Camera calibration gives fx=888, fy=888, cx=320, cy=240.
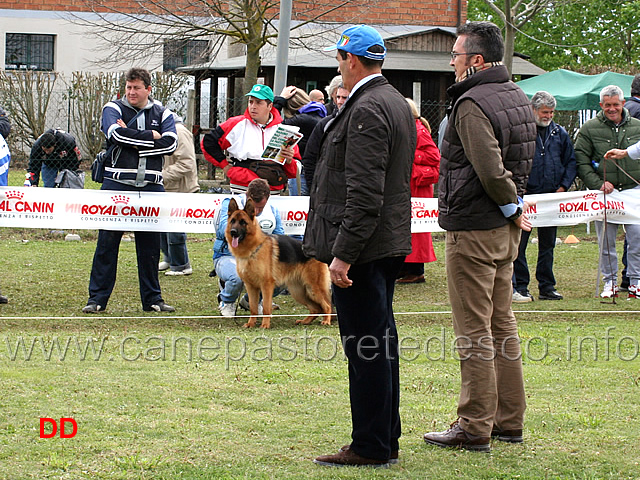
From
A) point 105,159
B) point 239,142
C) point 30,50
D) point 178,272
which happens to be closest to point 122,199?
point 105,159

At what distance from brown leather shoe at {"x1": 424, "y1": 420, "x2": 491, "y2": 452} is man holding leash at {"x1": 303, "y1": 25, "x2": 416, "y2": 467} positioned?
0.42m

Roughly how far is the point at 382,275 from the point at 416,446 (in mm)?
1035

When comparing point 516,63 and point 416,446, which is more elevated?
point 516,63

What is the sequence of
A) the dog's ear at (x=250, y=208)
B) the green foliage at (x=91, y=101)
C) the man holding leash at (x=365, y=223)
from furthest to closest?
the green foliage at (x=91, y=101) → the dog's ear at (x=250, y=208) → the man holding leash at (x=365, y=223)

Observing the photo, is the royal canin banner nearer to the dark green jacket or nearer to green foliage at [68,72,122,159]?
the dark green jacket

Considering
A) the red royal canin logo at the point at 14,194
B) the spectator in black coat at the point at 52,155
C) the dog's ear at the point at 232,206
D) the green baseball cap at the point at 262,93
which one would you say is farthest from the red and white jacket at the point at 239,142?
the spectator in black coat at the point at 52,155

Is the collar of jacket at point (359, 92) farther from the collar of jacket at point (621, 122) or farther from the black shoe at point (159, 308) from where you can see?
the collar of jacket at point (621, 122)

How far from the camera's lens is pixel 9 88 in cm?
2367

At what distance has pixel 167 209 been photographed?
923 cm

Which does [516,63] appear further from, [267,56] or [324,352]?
[324,352]

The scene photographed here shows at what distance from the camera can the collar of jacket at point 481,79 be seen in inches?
180

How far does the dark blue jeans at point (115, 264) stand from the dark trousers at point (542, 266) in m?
3.91

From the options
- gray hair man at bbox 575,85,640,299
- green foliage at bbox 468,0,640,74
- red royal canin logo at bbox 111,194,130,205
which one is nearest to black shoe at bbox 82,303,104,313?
red royal canin logo at bbox 111,194,130,205

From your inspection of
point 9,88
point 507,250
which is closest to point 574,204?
point 507,250
